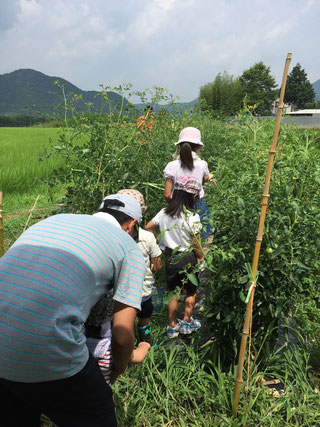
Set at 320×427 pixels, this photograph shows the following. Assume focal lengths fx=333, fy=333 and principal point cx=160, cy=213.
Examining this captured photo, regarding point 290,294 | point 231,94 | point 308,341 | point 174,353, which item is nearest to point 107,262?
point 290,294

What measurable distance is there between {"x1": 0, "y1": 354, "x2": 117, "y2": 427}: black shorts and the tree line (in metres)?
17.3

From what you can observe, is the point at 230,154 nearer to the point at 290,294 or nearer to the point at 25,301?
the point at 290,294

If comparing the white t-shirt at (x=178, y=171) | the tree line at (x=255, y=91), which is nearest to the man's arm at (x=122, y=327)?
the white t-shirt at (x=178, y=171)

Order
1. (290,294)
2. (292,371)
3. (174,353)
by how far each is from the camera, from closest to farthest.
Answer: (290,294) < (292,371) < (174,353)

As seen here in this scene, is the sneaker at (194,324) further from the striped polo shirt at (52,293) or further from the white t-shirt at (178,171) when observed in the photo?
the striped polo shirt at (52,293)

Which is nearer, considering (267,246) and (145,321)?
(267,246)

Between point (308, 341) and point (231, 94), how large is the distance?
39487 mm

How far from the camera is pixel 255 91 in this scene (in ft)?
154

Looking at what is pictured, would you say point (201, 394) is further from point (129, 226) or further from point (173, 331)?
point (129, 226)

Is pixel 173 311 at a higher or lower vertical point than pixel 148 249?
lower

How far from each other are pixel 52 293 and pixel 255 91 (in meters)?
51.1

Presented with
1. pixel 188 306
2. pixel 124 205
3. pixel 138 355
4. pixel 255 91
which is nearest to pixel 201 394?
pixel 138 355

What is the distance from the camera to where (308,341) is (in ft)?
7.27

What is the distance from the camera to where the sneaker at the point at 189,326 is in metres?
2.31
